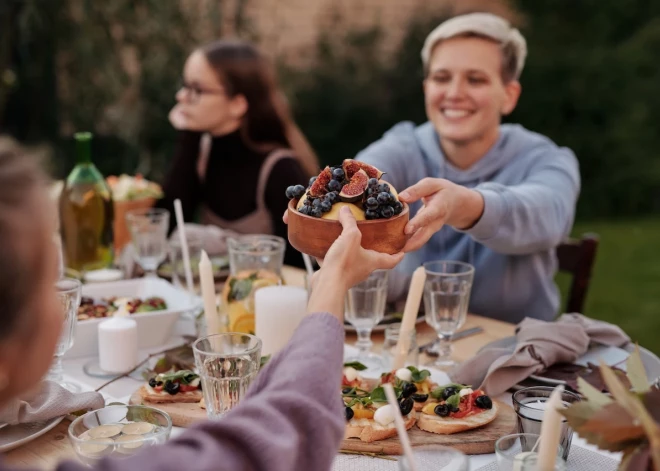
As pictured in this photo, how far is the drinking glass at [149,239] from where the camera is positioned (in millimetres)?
2547

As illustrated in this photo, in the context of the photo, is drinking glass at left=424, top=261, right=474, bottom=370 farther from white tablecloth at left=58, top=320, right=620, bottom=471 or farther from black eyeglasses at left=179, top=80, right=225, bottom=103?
black eyeglasses at left=179, top=80, right=225, bottom=103

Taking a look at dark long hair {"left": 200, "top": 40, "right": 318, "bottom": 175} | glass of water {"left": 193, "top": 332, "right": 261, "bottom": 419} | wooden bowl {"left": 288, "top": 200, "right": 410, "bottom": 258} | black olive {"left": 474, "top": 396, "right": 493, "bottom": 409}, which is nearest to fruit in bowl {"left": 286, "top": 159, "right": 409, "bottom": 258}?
wooden bowl {"left": 288, "top": 200, "right": 410, "bottom": 258}

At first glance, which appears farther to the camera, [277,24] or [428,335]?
[277,24]

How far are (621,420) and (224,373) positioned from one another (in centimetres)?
73

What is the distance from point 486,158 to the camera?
2.78 meters

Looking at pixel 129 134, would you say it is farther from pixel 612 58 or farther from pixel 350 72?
pixel 612 58

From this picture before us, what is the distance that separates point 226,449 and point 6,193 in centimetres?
39

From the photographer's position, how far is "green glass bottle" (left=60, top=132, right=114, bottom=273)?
2.66 meters

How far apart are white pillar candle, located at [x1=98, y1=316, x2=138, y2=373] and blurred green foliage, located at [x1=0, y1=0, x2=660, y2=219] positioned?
3.59m

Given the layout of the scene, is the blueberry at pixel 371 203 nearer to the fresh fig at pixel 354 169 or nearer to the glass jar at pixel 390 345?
the fresh fig at pixel 354 169

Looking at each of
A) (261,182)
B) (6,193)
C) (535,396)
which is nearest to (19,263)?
(6,193)

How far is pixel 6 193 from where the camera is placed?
0.90 metres

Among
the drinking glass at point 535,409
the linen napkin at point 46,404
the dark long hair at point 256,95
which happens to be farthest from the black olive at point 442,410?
the dark long hair at point 256,95

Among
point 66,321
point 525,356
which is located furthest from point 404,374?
point 66,321
